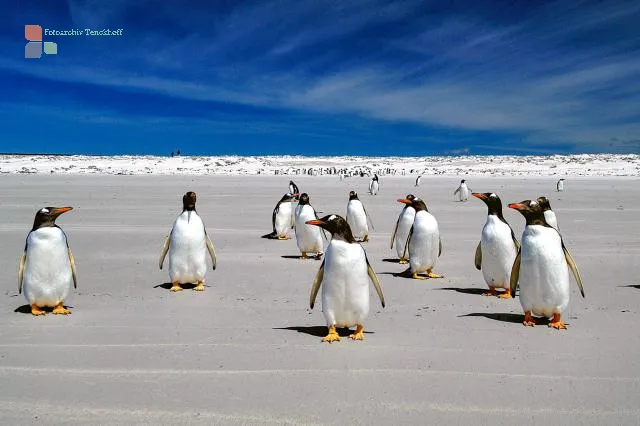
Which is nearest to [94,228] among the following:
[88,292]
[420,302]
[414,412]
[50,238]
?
[88,292]

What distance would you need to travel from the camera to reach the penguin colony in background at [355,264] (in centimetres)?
450

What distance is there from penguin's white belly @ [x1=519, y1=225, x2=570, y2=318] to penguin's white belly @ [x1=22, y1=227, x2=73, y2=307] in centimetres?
433

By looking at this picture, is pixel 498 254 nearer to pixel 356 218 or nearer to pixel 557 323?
pixel 557 323

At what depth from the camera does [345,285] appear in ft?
14.7

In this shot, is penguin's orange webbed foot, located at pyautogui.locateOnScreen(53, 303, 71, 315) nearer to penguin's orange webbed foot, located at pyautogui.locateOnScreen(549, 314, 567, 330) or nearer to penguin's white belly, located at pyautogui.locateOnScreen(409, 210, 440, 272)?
penguin's white belly, located at pyautogui.locateOnScreen(409, 210, 440, 272)

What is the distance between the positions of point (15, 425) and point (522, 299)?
13.4ft

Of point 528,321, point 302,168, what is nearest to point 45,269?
point 528,321

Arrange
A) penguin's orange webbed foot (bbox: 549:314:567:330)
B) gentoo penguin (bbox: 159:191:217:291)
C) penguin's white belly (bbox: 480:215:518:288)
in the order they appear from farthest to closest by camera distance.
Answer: gentoo penguin (bbox: 159:191:217:291), penguin's white belly (bbox: 480:215:518:288), penguin's orange webbed foot (bbox: 549:314:567:330)

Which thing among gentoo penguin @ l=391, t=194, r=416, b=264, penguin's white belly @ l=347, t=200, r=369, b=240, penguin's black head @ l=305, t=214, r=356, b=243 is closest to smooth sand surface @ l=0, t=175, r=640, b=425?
gentoo penguin @ l=391, t=194, r=416, b=264

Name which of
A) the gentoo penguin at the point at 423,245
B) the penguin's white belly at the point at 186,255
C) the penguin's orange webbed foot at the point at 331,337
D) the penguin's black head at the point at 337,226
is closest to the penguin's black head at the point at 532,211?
the penguin's black head at the point at 337,226

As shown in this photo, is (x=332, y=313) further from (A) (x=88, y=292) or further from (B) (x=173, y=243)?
(A) (x=88, y=292)

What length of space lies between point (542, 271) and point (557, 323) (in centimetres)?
47

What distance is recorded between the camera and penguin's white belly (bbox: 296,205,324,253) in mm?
9008

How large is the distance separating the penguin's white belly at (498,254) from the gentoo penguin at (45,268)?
14.6 feet
